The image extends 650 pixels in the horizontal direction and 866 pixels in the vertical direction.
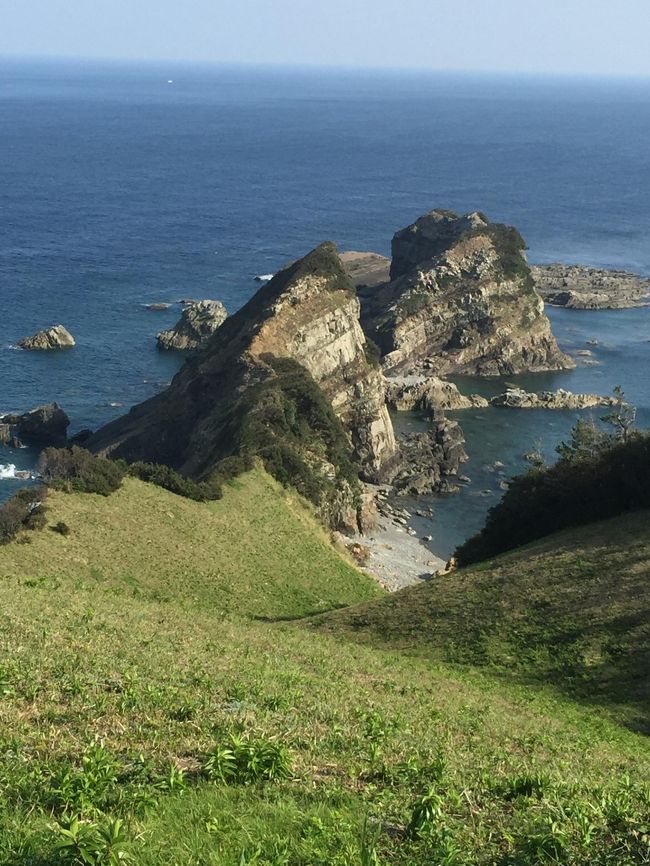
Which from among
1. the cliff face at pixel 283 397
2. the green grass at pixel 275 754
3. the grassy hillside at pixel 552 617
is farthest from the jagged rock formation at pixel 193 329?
the green grass at pixel 275 754

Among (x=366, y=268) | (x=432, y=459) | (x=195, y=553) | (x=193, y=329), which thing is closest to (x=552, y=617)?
(x=195, y=553)

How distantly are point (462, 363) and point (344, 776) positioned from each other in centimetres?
11574

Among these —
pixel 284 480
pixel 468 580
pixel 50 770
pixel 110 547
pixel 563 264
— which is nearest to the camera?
pixel 50 770

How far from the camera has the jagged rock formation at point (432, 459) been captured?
88831 millimetres

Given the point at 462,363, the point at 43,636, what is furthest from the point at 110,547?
the point at 462,363

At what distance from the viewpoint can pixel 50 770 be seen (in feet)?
42.5

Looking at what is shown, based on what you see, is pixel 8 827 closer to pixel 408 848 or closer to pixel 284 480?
pixel 408 848

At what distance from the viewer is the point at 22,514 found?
149 ft

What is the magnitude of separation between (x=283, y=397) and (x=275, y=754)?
6278 centimetres

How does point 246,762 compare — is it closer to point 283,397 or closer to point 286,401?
point 286,401

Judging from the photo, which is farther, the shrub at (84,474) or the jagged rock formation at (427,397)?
the jagged rock formation at (427,397)

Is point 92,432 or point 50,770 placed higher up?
point 50,770

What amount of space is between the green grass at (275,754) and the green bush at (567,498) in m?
20.6

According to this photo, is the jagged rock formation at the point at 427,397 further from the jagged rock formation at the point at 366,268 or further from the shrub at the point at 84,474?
the shrub at the point at 84,474
